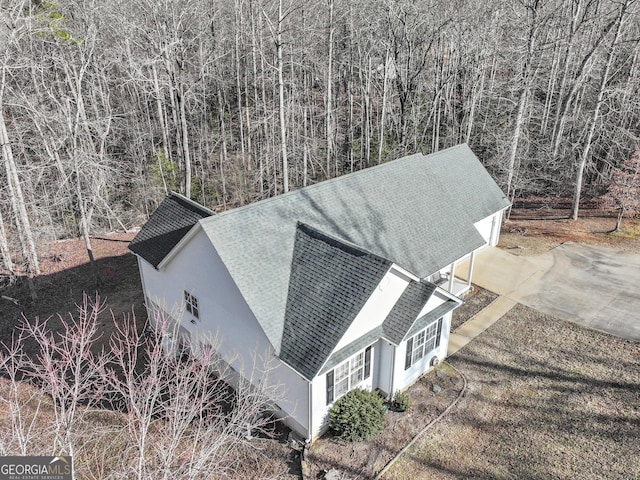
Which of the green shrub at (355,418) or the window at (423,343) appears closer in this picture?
the green shrub at (355,418)

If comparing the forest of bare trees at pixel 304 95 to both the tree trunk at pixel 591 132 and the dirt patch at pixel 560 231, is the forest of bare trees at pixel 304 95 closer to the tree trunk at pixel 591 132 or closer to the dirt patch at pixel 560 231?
the tree trunk at pixel 591 132

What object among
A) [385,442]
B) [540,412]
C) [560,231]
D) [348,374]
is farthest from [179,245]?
[560,231]

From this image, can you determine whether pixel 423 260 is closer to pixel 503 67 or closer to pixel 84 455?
pixel 84 455

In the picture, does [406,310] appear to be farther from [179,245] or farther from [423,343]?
[179,245]

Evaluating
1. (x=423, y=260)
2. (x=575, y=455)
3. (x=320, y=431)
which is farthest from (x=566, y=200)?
(x=320, y=431)

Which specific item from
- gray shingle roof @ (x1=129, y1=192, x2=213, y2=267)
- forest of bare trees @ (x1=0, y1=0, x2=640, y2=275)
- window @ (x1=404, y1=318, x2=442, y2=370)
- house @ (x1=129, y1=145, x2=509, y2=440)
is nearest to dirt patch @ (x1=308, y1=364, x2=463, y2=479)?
house @ (x1=129, y1=145, x2=509, y2=440)

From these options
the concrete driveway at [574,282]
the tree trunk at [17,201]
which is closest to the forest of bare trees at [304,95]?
the tree trunk at [17,201]
